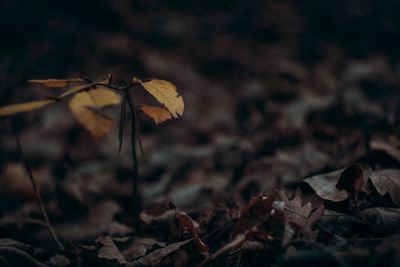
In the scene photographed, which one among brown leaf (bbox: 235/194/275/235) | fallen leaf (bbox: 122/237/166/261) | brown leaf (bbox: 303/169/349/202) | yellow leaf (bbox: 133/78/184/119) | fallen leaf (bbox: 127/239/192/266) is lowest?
fallen leaf (bbox: 122/237/166/261)

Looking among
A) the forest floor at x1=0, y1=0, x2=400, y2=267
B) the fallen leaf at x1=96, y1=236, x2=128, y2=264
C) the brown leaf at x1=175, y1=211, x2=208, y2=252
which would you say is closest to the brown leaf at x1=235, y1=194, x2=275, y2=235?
the forest floor at x1=0, y1=0, x2=400, y2=267

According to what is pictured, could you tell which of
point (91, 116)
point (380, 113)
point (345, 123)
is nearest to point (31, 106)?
point (91, 116)

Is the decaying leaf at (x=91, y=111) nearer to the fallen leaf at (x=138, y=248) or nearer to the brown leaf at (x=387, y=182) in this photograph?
the fallen leaf at (x=138, y=248)

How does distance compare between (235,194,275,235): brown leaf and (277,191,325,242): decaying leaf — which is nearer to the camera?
(277,191,325,242): decaying leaf

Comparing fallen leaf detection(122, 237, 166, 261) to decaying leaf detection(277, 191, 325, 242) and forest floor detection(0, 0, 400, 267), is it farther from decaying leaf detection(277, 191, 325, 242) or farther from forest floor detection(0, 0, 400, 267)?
decaying leaf detection(277, 191, 325, 242)

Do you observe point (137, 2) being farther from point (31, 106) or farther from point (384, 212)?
point (384, 212)

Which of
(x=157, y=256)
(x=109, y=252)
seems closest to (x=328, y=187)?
(x=157, y=256)
